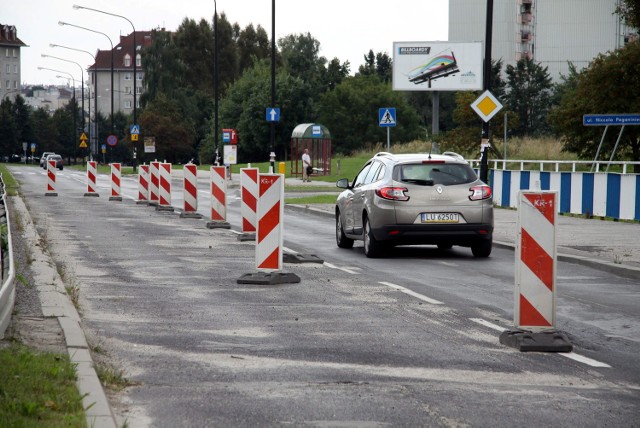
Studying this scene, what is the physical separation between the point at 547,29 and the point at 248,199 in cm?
10583

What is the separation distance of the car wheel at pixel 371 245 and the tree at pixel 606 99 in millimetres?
27595

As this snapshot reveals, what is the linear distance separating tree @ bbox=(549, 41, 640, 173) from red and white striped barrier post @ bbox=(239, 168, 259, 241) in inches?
1025

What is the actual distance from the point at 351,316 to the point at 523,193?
217 cm

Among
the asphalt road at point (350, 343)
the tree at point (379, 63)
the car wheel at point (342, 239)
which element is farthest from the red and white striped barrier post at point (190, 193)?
the tree at point (379, 63)

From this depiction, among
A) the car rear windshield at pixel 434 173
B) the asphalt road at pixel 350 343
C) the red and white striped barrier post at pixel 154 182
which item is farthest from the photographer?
the red and white striped barrier post at pixel 154 182

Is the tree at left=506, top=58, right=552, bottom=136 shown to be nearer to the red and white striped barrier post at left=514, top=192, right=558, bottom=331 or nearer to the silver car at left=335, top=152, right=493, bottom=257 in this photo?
the silver car at left=335, top=152, right=493, bottom=257

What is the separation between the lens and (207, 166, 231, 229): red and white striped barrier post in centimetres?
2344

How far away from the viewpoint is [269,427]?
6.09 m

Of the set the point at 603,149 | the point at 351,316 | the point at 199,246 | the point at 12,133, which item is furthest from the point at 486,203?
the point at 12,133

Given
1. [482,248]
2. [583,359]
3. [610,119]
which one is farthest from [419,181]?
[610,119]

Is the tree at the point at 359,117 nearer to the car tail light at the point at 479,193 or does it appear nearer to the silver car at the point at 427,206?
the silver car at the point at 427,206

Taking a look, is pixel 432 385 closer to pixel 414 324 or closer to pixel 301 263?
pixel 414 324

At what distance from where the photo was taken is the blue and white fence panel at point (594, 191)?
2575cm

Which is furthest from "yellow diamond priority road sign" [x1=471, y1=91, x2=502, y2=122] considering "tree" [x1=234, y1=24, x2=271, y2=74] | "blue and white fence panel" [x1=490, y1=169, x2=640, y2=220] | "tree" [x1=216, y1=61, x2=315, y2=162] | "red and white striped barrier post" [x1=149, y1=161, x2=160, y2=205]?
"tree" [x1=234, y1=24, x2=271, y2=74]
